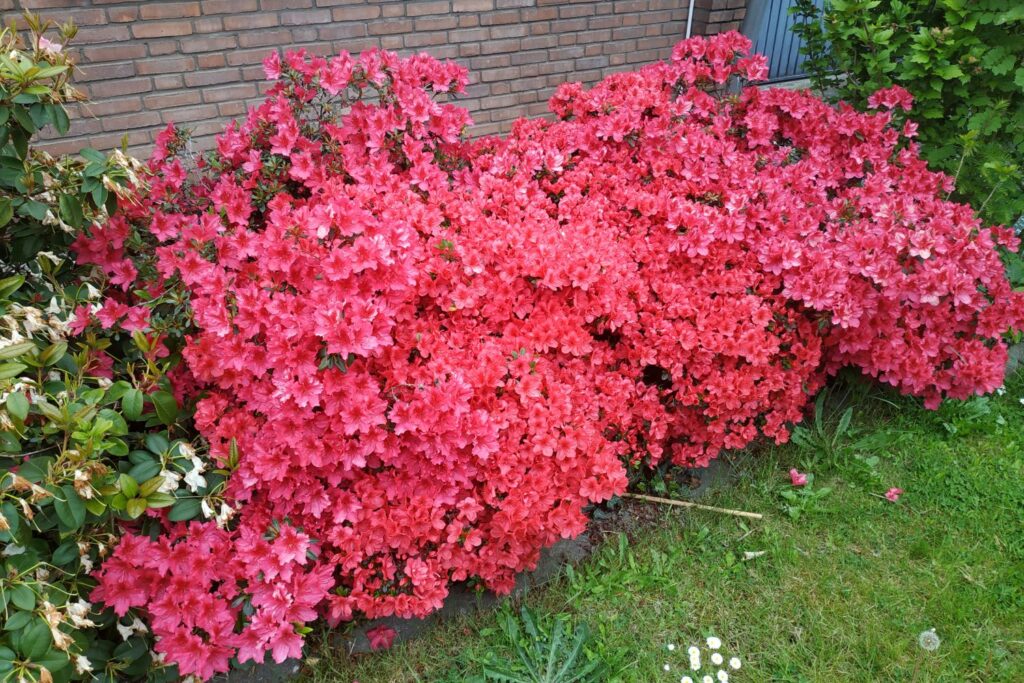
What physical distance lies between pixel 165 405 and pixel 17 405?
1.29 ft

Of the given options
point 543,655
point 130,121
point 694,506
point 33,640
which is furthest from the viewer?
point 130,121

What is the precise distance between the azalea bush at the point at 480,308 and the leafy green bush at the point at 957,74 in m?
0.23

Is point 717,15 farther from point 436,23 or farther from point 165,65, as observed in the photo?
point 165,65

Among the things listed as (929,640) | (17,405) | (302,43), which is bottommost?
(929,640)

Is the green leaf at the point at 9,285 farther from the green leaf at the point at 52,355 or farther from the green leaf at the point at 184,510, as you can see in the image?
the green leaf at the point at 184,510

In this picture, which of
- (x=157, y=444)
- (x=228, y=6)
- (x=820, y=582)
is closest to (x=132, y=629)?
(x=157, y=444)

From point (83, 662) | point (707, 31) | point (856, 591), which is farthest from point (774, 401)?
point (707, 31)

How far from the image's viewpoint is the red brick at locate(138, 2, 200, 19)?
3.47 meters

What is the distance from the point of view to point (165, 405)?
6.07ft

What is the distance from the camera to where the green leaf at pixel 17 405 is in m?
1.47

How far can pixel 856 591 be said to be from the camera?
Answer: 2.27 metres

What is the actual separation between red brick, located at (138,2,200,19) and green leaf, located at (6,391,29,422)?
273 centimetres

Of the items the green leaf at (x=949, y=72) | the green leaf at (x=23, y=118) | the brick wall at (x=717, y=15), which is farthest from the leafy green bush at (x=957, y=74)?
→ the green leaf at (x=23, y=118)

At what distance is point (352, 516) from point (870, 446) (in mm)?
2101
